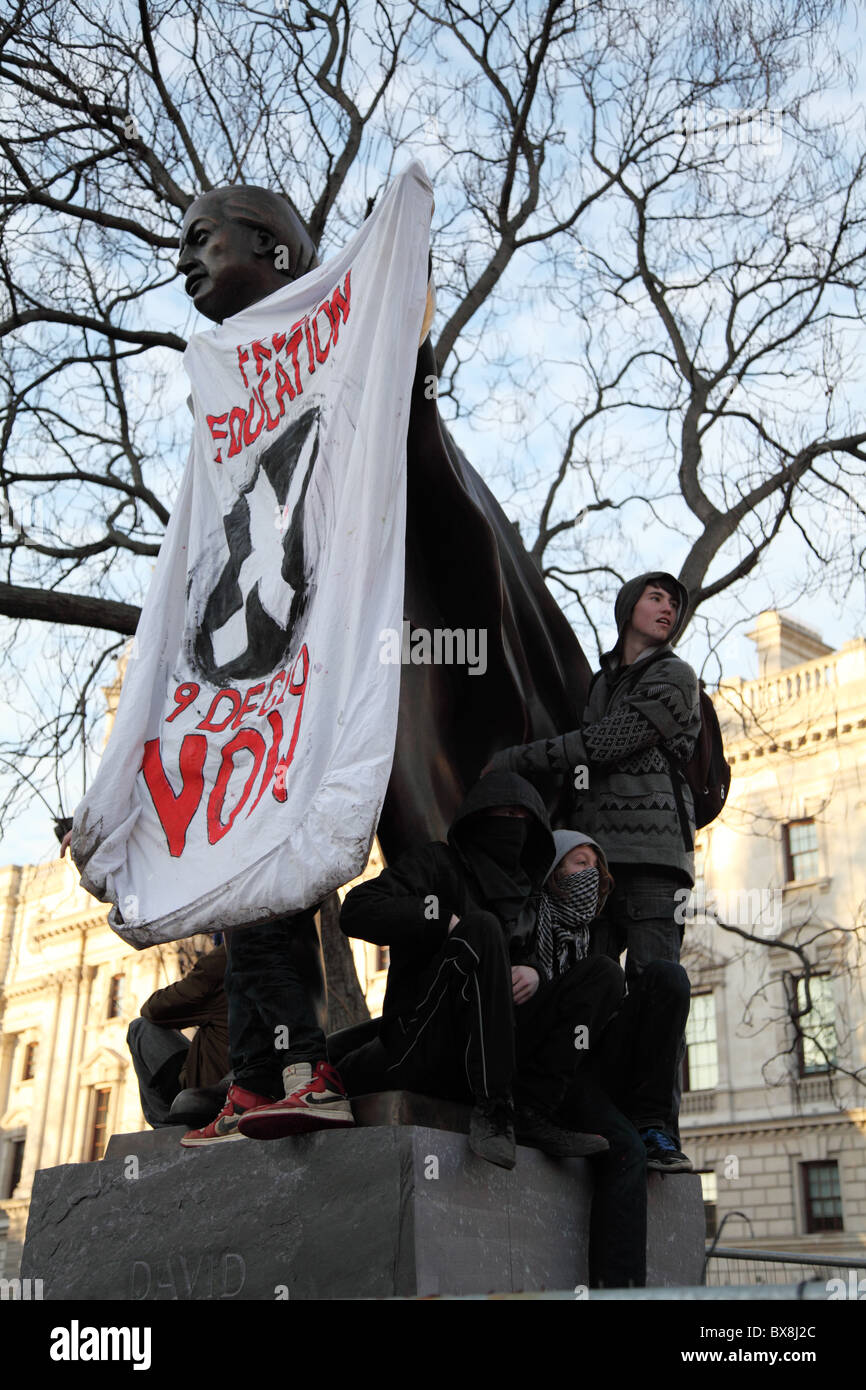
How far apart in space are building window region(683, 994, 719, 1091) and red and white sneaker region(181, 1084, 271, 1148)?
2931 centimetres

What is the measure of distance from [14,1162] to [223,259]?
157ft

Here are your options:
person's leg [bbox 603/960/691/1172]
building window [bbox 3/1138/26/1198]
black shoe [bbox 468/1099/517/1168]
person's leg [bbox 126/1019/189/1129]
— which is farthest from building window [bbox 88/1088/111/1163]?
black shoe [bbox 468/1099/517/1168]

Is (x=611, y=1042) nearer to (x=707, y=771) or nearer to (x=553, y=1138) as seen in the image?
(x=553, y=1138)

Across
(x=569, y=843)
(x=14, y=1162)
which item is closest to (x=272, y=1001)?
(x=569, y=843)

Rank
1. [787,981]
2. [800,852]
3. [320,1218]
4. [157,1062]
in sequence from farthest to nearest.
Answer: [800,852], [787,981], [157,1062], [320,1218]

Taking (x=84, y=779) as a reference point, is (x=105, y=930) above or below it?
above

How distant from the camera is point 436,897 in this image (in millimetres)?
3477

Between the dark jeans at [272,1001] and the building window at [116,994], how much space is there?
43.4 meters

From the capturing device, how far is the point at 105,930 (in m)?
49.0

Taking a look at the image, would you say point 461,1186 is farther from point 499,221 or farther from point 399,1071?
point 499,221

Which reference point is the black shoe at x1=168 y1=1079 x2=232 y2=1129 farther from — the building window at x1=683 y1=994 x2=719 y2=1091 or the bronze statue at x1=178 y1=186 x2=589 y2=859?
the building window at x1=683 y1=994 x2=719 y2=1091

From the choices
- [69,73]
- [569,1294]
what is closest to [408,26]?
[69,73]

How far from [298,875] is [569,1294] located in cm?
109
